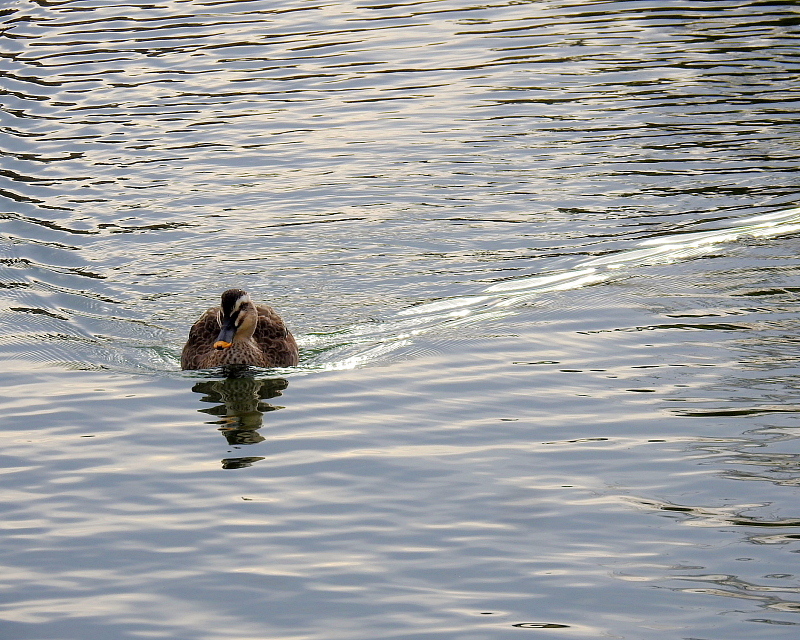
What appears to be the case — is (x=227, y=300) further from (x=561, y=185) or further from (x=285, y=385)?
(x=561, y=185)

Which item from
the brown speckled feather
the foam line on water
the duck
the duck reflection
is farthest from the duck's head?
the foam line on water

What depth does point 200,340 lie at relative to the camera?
11.6 meters

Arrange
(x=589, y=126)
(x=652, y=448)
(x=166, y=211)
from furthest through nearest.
Answer: (x=589, y=126), (x=166, y=211), (x=652, y=448)

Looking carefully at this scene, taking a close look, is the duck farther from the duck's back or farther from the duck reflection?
the duck reflection

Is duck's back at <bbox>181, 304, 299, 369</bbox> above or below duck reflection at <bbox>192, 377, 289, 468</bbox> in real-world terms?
above

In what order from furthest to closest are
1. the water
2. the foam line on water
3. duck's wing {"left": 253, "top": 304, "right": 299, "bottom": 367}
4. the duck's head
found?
the foam line on water, duck's wing {"left": 253, "top": 304, "right": 299, "bottom": 367}, the duck's head, the water

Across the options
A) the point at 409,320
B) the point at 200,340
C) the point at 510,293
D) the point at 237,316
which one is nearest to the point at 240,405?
the point at 237,316

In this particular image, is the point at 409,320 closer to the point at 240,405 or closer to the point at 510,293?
the point at 510,293

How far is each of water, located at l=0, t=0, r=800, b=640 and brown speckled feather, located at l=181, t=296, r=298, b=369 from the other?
235 mm

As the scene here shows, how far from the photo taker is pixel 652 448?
8.88 meters

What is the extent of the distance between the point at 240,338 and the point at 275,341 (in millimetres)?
294

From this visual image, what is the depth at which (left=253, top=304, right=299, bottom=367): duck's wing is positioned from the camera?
11.6 metres

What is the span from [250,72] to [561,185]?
673 cm

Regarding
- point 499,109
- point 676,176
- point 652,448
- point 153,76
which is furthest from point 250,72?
point 652,448
